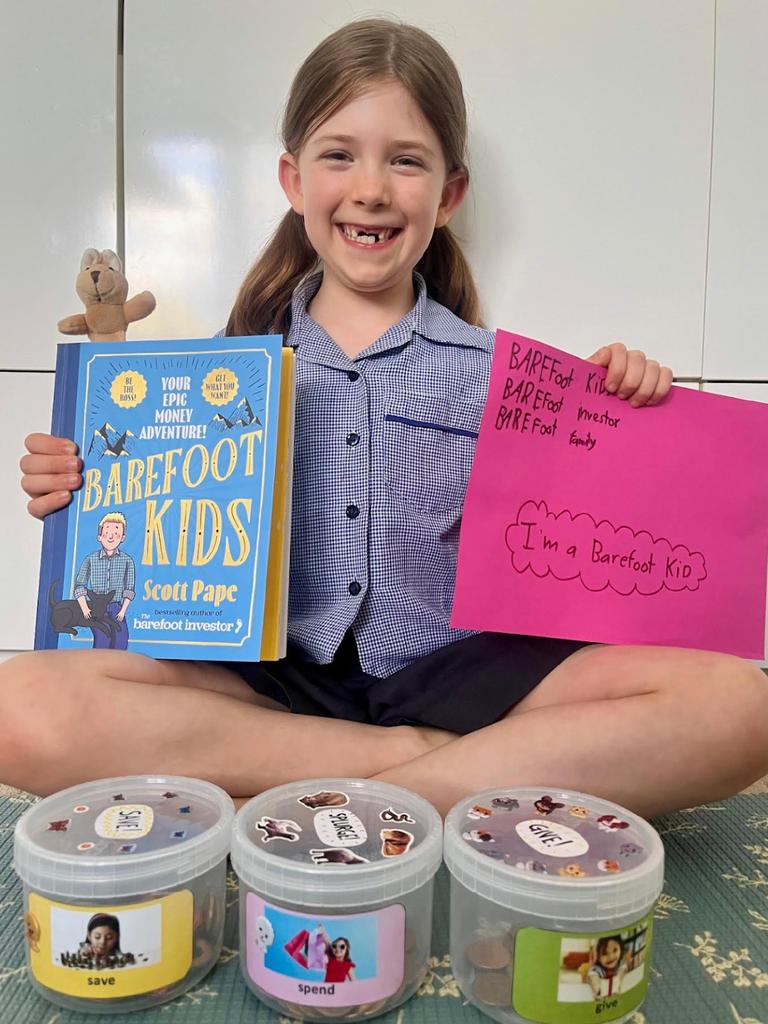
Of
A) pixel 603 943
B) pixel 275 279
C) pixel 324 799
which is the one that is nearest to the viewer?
pixel 603 943

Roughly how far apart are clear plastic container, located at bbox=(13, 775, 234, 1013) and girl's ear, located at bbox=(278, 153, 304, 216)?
679 mm

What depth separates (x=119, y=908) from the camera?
0.45m

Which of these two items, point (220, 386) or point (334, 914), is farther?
point (220, 386)

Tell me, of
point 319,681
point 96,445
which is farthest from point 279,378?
point 319,681

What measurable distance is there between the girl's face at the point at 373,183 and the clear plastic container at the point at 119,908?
60 cm

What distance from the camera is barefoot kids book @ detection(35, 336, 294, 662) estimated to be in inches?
27.3

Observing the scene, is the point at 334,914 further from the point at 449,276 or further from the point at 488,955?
the point at 449,276

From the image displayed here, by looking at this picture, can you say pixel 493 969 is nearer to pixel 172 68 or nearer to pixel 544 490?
pixel 544 490

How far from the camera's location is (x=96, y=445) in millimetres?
743

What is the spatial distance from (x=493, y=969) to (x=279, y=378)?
478 millimetres

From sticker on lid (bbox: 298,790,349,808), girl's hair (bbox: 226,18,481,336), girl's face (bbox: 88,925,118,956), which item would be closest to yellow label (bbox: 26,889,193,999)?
girl's face (bbox: 88,925,118,956)

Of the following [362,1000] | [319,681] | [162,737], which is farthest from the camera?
[319,681]

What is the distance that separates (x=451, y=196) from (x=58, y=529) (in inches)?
22.1

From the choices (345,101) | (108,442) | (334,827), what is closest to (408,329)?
(345,101)
